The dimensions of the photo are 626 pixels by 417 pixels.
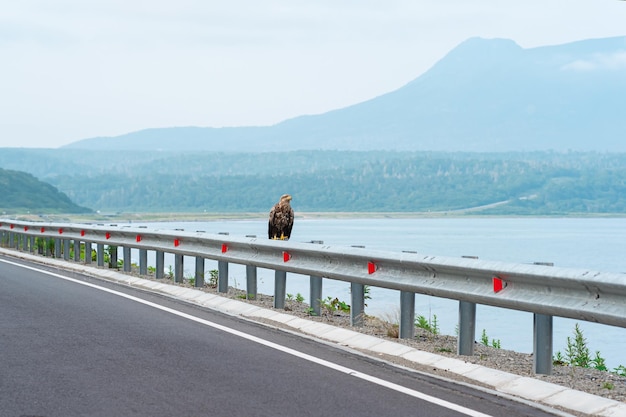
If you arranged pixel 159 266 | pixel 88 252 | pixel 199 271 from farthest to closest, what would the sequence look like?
pixel 88 252, pixel 159 266, pixel 199 271

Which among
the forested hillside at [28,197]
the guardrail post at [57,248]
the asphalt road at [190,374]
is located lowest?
the forested hillside at [28,197]

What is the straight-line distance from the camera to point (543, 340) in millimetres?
9406

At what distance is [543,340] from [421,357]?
4.22 ft

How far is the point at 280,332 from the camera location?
11.9 m

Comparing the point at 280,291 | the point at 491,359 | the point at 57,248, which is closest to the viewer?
the point at 491,359

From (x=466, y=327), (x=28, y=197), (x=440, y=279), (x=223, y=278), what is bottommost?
(x=28, y=197)

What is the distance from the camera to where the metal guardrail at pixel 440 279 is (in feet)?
29.1

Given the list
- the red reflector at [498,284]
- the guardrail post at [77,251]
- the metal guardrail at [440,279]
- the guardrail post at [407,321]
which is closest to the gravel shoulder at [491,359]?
the guardrail post at [407,321]

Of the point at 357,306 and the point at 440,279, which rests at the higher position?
the point at 440,279

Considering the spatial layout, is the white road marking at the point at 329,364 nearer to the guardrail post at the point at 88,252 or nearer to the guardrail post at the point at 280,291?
the guardrail post at the point at 280,291

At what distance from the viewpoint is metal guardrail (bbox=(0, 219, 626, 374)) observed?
8.86 m

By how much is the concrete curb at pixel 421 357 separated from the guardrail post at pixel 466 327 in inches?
13.6

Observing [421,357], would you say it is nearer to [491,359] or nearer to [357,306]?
[491,359]

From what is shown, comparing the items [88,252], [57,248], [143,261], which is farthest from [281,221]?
[57,248]
